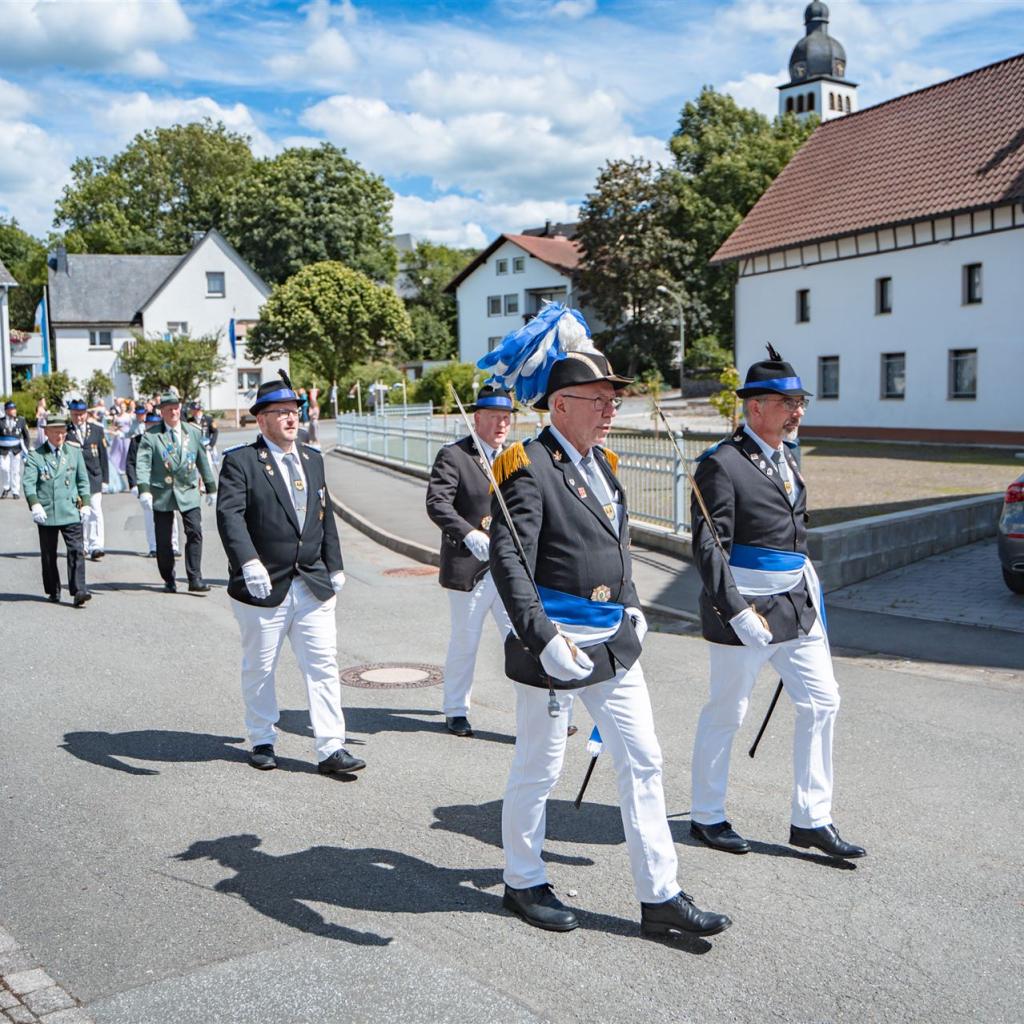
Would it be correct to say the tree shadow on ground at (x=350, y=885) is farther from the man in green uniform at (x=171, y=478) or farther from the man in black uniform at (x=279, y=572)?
the man in green uniform at (x=171, y=478)

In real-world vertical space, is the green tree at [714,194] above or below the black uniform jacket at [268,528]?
above

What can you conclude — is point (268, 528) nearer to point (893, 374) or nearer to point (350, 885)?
point (350, 885)

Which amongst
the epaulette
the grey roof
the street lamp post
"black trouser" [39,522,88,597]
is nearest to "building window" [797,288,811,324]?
the street lamp post

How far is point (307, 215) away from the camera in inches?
2955

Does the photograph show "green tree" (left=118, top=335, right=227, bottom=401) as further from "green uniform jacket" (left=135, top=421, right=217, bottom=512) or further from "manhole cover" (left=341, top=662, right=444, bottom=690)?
"manhole cover" (left=341, top=662, right=444, bottom=690)

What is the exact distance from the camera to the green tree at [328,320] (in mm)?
64500

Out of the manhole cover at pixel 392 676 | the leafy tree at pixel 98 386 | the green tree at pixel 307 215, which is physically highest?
the green tree at pixel 307 215

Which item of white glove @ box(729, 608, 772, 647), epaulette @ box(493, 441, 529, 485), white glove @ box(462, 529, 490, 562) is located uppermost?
epaulette @ box(493, 441, 529, 485)

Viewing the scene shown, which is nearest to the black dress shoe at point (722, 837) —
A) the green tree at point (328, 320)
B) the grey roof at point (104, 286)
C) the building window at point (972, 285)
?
the building window at point (972, 285)

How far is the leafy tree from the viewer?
208ft

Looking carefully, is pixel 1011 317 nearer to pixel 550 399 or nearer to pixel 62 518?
pixel 62 518

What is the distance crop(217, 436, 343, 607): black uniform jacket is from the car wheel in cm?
722

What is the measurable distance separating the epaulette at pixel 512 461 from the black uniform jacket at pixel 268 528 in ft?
7.24

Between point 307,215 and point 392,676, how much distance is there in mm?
70179
